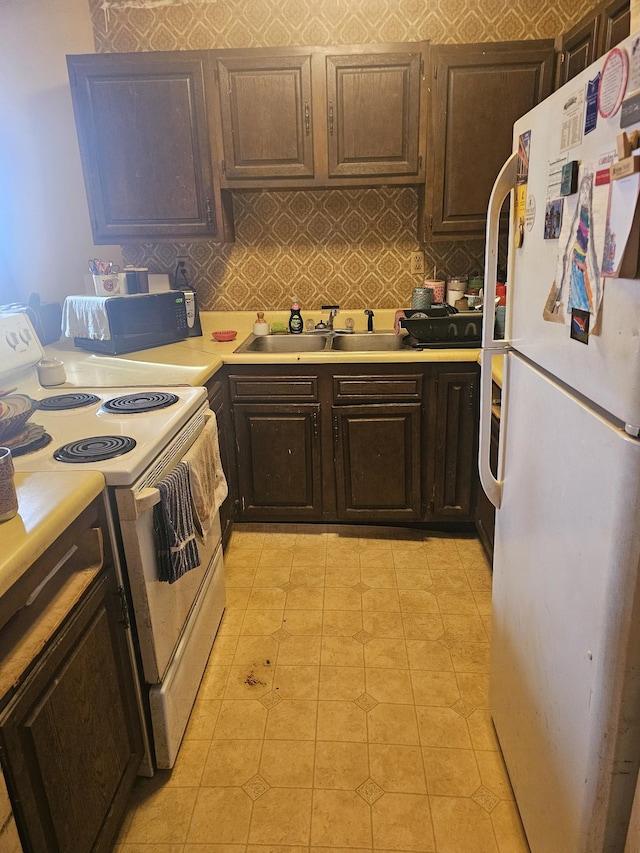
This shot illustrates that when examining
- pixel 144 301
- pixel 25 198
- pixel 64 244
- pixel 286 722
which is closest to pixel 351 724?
pixel 286 722

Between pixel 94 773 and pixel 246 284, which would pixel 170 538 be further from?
pixel 246 284

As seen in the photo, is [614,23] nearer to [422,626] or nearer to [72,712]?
[422,626]

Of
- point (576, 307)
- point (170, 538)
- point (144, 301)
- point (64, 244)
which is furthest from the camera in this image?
point (64, 244)

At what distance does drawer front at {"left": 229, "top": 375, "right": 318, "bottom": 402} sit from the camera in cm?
267

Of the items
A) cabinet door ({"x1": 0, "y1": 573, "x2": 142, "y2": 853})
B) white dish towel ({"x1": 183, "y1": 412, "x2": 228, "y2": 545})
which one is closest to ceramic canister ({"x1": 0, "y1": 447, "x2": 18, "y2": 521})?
cabinet door ({"x1": 0, "y1": 573, "x2": 142, "y2": 853})

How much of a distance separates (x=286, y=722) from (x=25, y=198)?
2785 mm

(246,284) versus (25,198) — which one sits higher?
(25,198)

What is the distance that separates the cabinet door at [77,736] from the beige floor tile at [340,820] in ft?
1.56

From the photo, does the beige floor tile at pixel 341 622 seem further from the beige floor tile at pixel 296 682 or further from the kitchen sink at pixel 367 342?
the kitchen sink at pixel 367 342

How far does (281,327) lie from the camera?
3119mm

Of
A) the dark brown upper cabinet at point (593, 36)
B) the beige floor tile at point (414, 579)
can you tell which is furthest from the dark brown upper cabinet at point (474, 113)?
the beige floor tile at point (414, 579)

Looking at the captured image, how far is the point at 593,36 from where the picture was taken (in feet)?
7.19

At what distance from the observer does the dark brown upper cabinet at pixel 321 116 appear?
2.58m

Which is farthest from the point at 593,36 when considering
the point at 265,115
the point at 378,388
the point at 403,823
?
the point at 403,823
